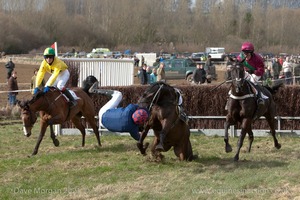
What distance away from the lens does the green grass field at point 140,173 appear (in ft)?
26.2

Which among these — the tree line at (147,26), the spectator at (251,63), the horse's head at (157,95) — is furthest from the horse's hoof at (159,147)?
the tree line at (147,26)

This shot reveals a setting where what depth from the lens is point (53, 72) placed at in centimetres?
1245

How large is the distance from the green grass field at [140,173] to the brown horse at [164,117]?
474 millimetres

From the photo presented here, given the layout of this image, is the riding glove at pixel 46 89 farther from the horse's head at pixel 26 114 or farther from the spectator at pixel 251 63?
the spectator at pixel 251 63

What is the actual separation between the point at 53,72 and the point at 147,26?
283 feet

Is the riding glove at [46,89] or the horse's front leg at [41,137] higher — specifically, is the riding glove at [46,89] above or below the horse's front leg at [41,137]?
above

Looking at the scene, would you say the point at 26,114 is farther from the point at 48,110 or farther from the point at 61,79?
the point at 61,79

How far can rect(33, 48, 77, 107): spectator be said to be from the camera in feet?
39.7

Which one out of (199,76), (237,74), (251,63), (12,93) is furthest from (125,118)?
(199,76)

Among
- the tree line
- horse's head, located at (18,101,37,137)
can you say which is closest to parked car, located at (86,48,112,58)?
the tree line

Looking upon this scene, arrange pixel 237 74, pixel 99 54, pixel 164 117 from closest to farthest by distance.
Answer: pixel 164 117, pixel 237 74, pixel 99 54

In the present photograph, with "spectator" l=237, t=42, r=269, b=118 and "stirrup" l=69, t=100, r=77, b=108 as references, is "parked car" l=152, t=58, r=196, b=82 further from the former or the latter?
"stirrup" l=69, t=100, r=77, b=108

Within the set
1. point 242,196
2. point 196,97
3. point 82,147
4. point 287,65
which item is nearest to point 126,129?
point 242,196

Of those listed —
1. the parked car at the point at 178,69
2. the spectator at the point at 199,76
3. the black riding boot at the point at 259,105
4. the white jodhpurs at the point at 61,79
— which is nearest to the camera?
the black riding boot at the point at 259,105
